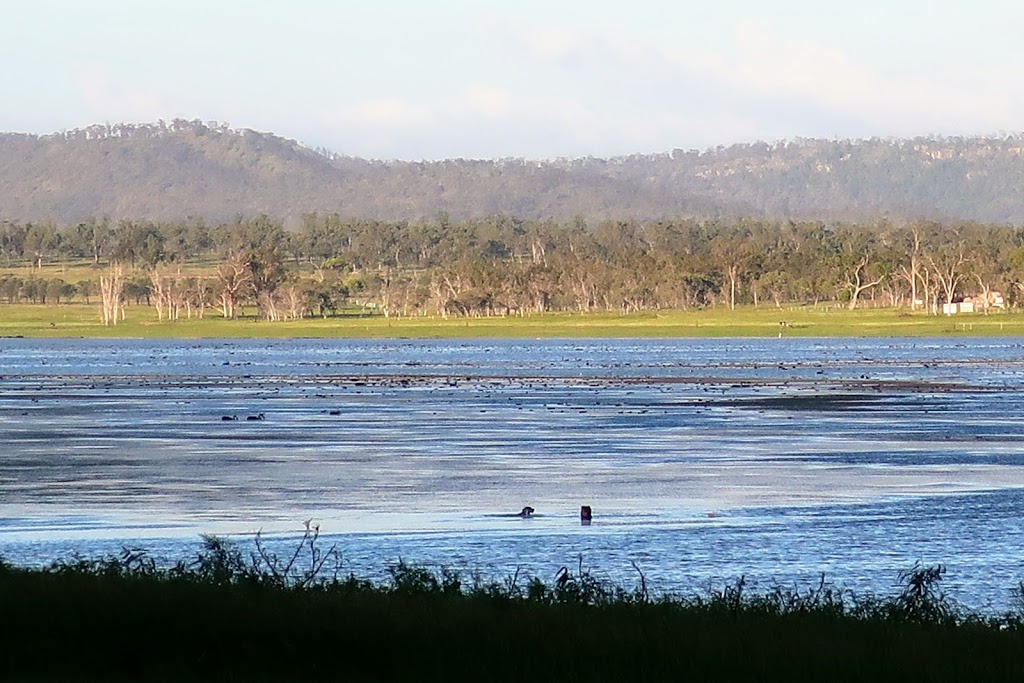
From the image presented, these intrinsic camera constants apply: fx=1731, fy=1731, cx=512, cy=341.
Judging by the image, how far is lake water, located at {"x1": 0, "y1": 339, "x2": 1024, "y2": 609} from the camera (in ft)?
75.9

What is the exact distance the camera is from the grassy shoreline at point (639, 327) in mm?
155375

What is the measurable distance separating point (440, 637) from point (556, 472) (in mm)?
21505

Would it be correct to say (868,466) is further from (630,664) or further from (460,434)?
(630,664)

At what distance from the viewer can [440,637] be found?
44.3ft

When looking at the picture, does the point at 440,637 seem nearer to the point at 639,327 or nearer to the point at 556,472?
the point at 556,472

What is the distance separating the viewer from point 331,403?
206 feet

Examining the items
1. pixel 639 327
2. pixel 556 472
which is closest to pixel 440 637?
pixel 556 472

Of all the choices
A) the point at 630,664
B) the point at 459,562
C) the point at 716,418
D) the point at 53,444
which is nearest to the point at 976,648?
the point at 630,664

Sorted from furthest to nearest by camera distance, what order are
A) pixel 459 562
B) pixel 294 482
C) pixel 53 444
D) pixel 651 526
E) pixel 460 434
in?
pixel 460 434, pixel 53 444, pixel 294 482, pixel 651 526, pixel 459 562

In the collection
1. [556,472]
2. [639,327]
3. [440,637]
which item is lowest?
[639,327]

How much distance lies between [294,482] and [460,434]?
1342 centimetres

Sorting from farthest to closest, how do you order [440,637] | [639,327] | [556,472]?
[639,327] → [556,472] → [440,637]

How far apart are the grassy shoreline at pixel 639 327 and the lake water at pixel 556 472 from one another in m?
77.0

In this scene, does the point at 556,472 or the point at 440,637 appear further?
the point at 556,472
